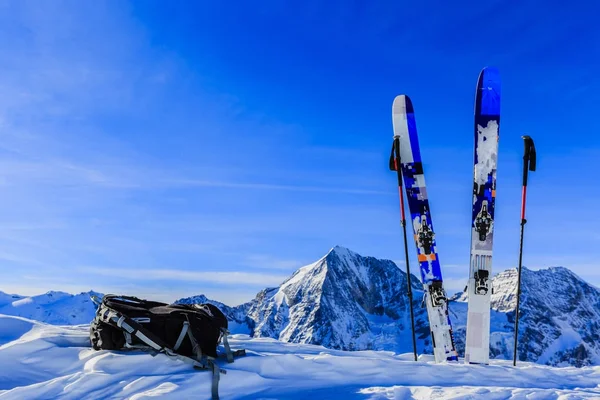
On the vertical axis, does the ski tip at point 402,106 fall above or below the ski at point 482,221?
above

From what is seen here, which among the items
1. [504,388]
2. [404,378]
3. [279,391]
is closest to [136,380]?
[279,391]

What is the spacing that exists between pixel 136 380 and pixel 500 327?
195042 millimetres

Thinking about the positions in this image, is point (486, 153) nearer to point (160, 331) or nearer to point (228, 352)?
point (228, 352)

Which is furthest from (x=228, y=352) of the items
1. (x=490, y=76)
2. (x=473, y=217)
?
(x=490, y=76)

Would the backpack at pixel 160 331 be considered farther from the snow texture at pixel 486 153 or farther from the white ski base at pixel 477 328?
the snow texture at pixel 486 153

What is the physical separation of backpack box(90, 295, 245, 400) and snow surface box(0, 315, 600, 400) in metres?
0.15

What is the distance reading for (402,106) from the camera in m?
12.1

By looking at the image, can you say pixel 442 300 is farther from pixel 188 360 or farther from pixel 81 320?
pixel 81 320

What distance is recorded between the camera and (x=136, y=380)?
541 centimetres

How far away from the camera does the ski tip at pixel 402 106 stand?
12062 millimetres

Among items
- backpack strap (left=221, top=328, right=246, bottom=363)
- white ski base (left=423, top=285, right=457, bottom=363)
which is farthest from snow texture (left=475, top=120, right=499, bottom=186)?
backpack strap (left=221, top=328, right=246, bottom=363)

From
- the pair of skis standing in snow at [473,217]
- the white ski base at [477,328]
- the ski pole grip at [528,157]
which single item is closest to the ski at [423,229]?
the pair of skis standing in snow at [473,217]

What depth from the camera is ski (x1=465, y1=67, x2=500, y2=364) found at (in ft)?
Answer: 35.7

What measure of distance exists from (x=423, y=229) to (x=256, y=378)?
22.1ft
